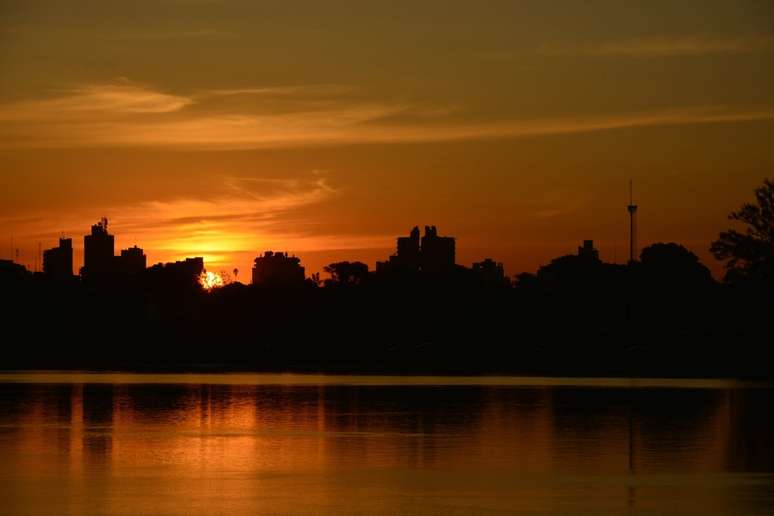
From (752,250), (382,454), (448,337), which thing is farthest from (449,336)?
(382,454)

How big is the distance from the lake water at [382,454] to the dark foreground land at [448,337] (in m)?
42.8

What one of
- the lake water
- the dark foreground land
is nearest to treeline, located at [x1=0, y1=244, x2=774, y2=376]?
the dark foreground land

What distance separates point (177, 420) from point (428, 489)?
1768 centimetres

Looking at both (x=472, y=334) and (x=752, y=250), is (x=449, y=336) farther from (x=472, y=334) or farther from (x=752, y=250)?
(x=752, y=250)

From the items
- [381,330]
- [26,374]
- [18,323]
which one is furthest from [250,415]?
[18,323]

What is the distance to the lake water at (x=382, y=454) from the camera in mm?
25594

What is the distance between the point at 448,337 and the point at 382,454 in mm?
123024

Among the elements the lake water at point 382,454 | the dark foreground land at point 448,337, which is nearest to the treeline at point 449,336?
the dark foreground land at point 448,337

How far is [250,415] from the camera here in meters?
45.7

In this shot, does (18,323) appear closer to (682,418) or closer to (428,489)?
(682,418)

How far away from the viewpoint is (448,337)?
513 feet

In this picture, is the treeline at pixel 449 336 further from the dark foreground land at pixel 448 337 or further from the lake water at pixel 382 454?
the lake water at pixel 382 454

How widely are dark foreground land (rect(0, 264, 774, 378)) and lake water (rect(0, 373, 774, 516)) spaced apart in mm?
42848

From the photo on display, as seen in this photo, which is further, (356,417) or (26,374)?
(26,374)
